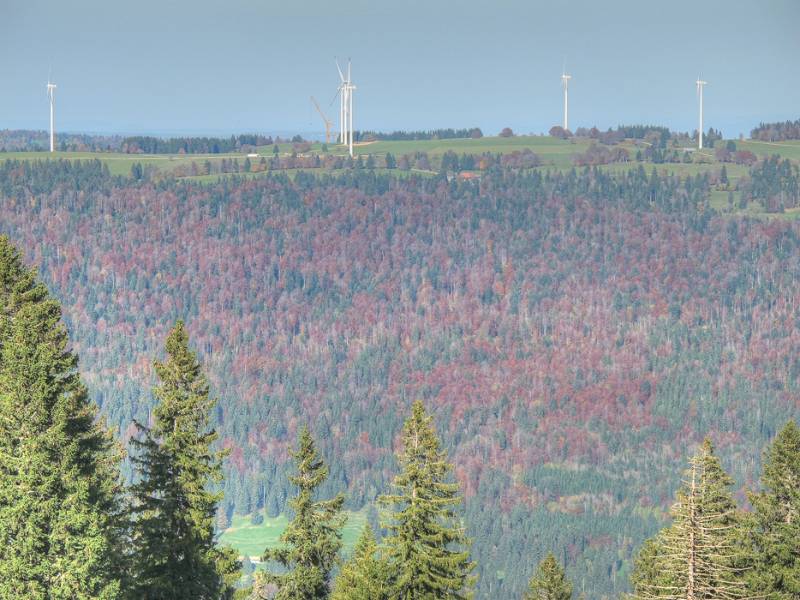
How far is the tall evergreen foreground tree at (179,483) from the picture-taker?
52.2 m

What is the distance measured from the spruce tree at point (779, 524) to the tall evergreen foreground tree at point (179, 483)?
1852cm

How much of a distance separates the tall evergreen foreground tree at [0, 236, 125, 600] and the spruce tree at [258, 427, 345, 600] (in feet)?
27.9

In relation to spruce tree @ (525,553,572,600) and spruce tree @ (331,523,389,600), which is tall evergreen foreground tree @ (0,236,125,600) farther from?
spruce tree @ (525,553,572,600)

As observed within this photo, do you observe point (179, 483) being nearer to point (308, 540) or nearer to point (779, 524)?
point (308, 540)

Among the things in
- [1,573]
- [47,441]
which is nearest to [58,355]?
[47,441]

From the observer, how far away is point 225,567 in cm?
5444

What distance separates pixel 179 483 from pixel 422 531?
23.9 ft

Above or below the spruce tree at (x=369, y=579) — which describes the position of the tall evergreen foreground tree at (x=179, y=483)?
above

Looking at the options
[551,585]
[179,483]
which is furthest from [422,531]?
[551,585]

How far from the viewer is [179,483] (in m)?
52.6

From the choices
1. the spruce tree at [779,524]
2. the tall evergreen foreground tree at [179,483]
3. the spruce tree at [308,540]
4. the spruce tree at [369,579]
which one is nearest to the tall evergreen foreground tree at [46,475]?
the tall evergreen foreground tree at [179,483]

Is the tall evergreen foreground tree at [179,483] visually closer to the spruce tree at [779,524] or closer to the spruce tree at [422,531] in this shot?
the spruce tree at [422,531]

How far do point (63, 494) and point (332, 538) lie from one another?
14571mm

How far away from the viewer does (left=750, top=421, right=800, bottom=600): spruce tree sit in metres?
59.1
